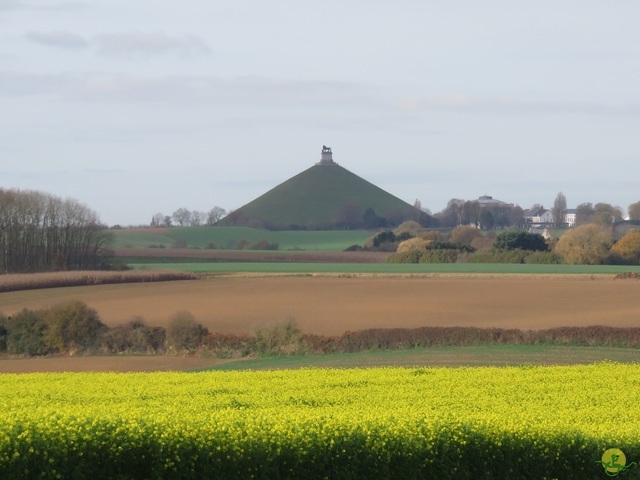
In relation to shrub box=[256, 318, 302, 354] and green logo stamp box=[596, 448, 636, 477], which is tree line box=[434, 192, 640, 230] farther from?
green logo stamp box=[596, 448, 636, 477]

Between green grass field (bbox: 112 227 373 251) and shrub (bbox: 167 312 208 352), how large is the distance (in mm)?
77151

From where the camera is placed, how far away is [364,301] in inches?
2178

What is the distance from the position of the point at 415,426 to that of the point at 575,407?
5104 mm

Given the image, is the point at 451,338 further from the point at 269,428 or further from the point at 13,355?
the point at 269,428

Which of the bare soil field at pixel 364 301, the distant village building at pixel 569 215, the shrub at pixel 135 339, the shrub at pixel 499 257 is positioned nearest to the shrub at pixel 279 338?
the bare soil field at pixel 364 301

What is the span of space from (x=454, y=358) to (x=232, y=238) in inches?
4193

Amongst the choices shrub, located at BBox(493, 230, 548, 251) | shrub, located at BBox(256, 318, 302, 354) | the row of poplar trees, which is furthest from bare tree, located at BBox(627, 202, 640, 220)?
shrub, located at BBox(256, 318, 302, 354)

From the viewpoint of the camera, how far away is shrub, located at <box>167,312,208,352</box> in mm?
39625

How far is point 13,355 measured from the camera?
40.1 metres

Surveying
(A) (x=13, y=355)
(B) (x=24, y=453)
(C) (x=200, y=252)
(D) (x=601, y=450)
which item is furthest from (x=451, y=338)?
(C) (x=200, y=252)

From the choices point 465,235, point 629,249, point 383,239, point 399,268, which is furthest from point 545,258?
point 383,239

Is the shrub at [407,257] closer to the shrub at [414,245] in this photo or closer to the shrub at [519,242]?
the shrub at [414,245]

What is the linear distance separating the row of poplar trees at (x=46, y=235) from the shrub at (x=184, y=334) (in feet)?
128

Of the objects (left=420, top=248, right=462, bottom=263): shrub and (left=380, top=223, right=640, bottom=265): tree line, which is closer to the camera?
(left=380, top=223, right=640, bottom=265): tree line
